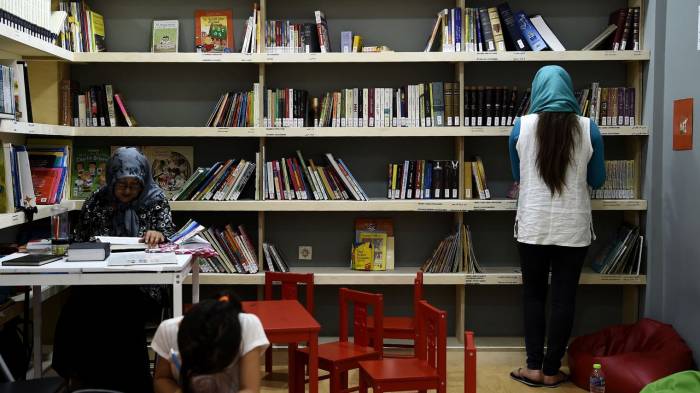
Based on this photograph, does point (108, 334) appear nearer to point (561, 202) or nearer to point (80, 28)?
point (80, 28)

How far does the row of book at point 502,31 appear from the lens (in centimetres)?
473

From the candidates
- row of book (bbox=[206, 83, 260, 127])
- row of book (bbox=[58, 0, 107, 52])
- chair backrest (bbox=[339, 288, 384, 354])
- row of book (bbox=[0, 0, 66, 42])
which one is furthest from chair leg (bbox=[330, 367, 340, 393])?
row of book (bbox=[58, 0, 107, 52])

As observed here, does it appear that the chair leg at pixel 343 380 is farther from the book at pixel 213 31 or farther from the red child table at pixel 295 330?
the book at pixel 213 31

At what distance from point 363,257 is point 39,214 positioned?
1884 mm

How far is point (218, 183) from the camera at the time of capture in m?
4.77

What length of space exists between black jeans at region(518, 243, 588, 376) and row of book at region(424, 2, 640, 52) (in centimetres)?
126

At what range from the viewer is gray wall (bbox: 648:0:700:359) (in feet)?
13.7

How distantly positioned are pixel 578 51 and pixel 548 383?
1933 mm

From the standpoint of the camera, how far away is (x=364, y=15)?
5.02 metres

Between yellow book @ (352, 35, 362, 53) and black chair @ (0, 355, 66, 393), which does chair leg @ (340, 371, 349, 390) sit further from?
yellow book @ (352, 35, 362, 53)

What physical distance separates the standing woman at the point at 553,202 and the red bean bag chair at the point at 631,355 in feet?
0.57

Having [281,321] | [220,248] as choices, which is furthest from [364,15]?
[281,321]

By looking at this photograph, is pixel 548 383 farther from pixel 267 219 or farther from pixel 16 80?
pixel 16 80

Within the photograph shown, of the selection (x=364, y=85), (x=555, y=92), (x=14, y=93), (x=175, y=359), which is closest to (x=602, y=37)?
(x=555, y=92)
